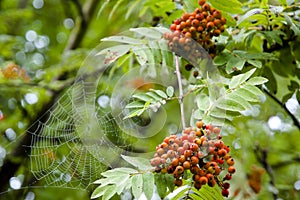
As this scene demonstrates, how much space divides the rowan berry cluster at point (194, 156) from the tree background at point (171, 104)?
471 mm

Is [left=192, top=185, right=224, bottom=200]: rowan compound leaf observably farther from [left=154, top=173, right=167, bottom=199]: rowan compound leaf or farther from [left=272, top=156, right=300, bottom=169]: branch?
[left=272, top=156, right=300, bottom=169]: branch

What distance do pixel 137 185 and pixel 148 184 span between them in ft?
0.10

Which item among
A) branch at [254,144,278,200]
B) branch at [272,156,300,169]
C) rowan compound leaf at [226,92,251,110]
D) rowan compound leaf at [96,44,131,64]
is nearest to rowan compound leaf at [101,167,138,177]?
rowan compound leaf at [226,92,251,110]

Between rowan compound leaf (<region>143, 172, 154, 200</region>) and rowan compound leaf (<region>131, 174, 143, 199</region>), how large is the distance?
12 mm

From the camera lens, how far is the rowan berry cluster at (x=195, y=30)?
1795 mm

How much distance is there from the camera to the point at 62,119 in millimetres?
2340

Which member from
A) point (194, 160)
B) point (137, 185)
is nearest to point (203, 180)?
point (194, 160)

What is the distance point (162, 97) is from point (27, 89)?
1.86m

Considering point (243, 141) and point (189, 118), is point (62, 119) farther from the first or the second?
point (243, 141)

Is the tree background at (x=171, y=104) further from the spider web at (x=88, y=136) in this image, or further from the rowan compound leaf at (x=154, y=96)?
the rowan compound leaf at (x=154, y=96)

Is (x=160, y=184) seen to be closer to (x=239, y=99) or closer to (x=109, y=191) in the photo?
(x=109, y=191)

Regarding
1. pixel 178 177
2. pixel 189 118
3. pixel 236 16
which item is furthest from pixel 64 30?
pixel 178 177

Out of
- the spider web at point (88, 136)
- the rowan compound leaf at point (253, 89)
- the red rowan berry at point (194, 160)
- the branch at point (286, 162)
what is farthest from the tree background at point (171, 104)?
the red rowan berry at point (194, 160)

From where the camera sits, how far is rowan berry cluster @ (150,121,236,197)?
4.56 ft
